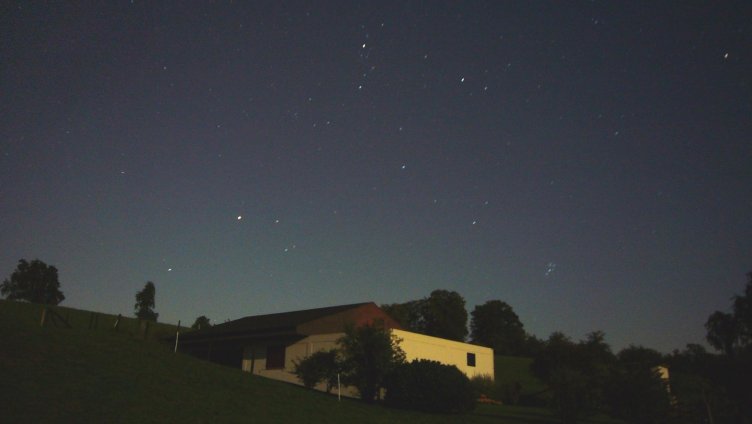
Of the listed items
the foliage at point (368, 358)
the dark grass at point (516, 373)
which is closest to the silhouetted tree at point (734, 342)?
the dark grass at point (516, 373)

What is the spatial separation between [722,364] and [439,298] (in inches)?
1982

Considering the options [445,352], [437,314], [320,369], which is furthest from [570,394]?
[437,314]

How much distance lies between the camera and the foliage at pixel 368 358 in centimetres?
2494

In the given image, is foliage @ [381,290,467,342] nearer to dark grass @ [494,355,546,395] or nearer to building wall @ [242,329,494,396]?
dark grass @ [494,355,546,395]

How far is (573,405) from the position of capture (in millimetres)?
21891

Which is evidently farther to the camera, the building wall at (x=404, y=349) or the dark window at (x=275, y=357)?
the dark window at (x=275, y=357)

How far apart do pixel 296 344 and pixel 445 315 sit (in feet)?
198

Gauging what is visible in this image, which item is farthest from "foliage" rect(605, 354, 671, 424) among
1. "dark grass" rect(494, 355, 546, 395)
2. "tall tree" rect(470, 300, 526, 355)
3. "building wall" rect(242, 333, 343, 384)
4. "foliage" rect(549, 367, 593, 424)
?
"tall tree" rect(470, 300, 526, 355)

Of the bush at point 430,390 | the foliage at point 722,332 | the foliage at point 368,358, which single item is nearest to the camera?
the bush at point 430,390

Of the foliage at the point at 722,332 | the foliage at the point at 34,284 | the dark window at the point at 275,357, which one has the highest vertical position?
the foliage at the point at 34,284

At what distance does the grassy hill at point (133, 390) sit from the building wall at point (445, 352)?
352 inches

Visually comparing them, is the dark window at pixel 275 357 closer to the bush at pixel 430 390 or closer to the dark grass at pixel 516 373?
the bush at pixel 430 390

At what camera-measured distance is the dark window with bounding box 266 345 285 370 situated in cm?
3425

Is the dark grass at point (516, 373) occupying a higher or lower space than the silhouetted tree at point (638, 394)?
higher
